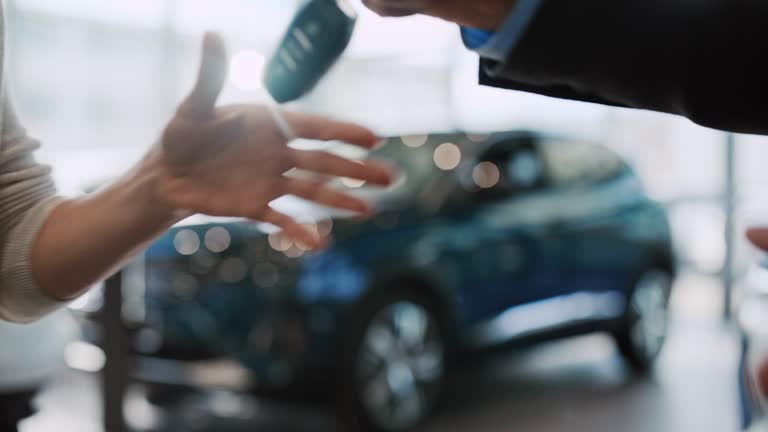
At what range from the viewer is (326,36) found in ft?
2.37

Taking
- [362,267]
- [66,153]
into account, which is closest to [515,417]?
[362,267]

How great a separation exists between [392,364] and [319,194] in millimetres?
2050

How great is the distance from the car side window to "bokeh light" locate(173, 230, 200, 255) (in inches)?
60.9

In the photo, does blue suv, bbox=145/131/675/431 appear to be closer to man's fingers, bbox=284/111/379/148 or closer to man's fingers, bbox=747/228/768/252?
man's fingers, bbox=284/111/379/148

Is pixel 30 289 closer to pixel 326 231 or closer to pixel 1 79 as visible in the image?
pixel 1 79

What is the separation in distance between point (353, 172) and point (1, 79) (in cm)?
39

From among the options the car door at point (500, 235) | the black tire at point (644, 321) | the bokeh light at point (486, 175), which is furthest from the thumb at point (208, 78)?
the black tire at point (644, 321)

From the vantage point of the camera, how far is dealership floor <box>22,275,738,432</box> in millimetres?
3016

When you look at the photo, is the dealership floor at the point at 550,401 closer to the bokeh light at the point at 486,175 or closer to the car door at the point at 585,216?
the car door at the point at 585,216

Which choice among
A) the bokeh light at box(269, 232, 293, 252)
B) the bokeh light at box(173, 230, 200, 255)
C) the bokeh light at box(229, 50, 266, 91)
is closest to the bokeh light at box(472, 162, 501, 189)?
the bokeh light at box(269, 232, 293, 252)

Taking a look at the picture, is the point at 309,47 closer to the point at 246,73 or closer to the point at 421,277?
the point at 246,73

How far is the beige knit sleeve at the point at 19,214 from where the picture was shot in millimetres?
930

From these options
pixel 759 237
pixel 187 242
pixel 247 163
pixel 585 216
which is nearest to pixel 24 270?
pixel 247 163

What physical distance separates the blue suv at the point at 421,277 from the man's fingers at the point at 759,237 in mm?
2022
